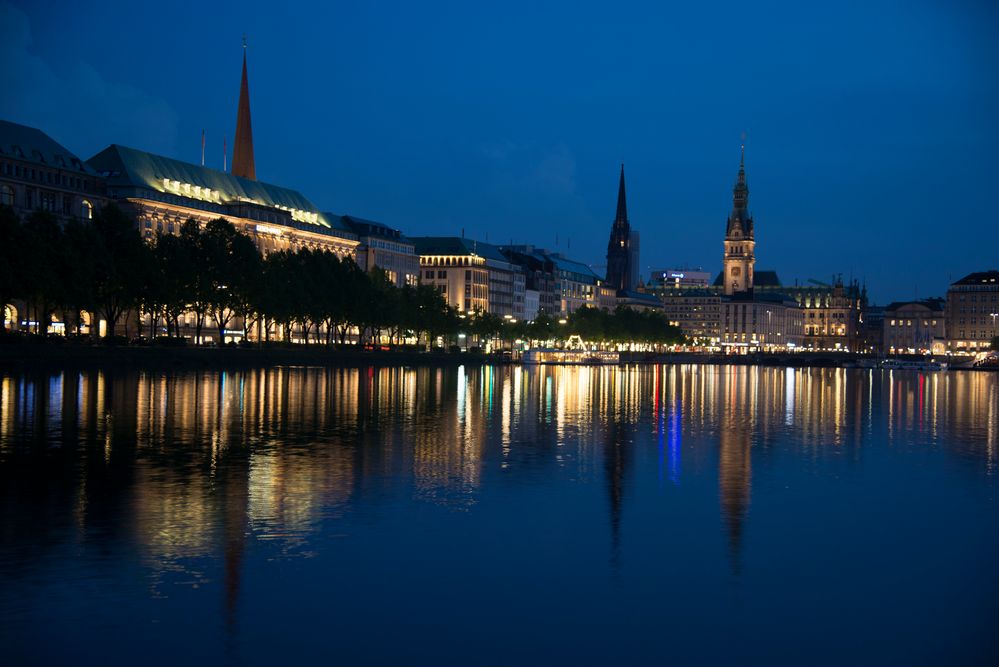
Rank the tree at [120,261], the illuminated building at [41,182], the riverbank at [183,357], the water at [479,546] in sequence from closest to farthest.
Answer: the water at [479,546], the riverbank at [183,357], the tree at [120,261], the illuminated building at [41,182]

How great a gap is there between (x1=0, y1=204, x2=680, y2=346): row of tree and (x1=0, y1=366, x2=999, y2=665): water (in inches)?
1956

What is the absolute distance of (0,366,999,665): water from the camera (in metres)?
16.7

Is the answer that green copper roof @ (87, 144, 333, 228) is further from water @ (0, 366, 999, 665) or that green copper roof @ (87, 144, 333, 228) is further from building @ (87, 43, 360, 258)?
water @ (0, 366, 999, 665)

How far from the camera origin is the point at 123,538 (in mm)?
21719

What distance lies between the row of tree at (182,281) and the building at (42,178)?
7094 mm

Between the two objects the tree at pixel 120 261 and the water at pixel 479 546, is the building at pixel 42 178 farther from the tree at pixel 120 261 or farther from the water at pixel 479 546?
the water at pixel 479 546

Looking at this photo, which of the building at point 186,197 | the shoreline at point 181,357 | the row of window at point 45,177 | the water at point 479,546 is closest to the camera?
the water at point 479,546

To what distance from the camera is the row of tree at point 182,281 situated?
91.4 m

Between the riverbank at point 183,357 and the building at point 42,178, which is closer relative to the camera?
the riverbank at point 183,357

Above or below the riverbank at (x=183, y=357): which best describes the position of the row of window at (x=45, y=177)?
above

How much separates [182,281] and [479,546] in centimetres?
10159

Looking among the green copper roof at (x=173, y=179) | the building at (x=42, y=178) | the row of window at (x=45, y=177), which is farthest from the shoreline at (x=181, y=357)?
the green copper roof at (x=173, y=179)

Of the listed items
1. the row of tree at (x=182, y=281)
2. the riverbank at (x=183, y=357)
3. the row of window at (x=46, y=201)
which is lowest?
the riverbank at (x=183, y=357)

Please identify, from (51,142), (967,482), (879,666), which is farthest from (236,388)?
(51,142)
